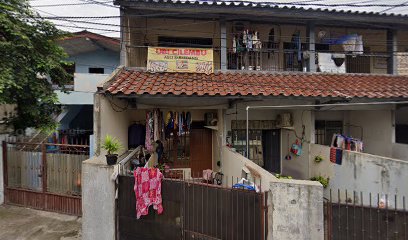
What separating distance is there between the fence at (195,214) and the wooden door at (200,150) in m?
4.37

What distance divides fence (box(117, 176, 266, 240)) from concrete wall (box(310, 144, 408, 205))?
3370mm

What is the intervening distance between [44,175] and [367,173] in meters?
8.48

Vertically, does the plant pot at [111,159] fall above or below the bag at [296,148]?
above

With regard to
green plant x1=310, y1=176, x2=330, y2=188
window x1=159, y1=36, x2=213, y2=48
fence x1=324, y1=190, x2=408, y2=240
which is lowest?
green plant x1=310, y1=176, x2=330, y2=188

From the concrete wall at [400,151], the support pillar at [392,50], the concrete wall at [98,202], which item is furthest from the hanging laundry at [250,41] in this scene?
the concrete wall at [98,202]

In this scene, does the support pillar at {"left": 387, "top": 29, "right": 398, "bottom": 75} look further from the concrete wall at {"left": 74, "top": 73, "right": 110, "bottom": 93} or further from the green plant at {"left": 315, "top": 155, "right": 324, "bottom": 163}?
the concrete wall at {"left": 74, "top": 73, "right": 110, "bottom": 93}

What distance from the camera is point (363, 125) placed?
395 inches

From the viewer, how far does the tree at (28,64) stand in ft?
22.3

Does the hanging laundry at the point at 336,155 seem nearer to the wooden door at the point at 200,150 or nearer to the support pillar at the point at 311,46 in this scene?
the support pillar at the point at 311,46

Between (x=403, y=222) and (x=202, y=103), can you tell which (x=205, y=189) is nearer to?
(x=403, y=222)

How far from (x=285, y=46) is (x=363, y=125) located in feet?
13.6

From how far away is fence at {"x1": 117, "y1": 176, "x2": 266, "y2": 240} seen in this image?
4.42 metres

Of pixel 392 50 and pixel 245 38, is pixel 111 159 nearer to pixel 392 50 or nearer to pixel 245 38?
Answer: pixel 245 38

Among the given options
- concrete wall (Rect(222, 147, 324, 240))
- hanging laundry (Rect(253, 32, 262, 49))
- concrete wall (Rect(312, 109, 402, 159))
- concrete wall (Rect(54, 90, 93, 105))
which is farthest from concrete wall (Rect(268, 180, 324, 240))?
concrete wall (Rect(54, 90, 93, 105))
